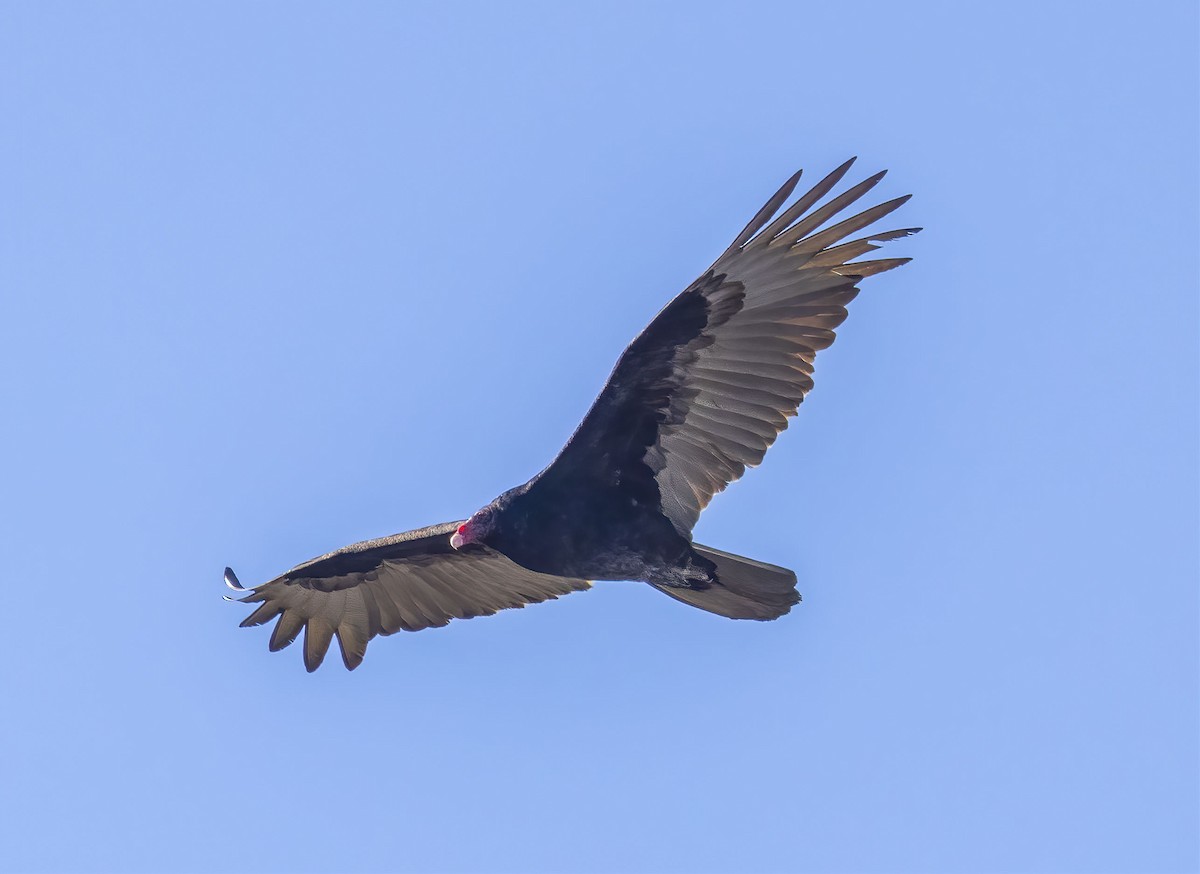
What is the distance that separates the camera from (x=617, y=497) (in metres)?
8.46

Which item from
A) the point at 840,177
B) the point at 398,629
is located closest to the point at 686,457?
the point at 840,177

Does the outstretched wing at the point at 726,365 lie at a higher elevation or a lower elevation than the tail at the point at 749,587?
higher

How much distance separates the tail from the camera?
8328 millimetres

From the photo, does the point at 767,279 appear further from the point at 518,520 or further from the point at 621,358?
the point at 518,520

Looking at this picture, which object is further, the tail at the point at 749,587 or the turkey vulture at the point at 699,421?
the tail at the point at 749,587

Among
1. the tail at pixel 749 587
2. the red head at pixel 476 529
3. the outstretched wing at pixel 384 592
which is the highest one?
the outstretched wing at pixel 384 592

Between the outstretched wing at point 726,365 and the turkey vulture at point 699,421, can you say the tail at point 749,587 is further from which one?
the outstretched wing at point 726,365

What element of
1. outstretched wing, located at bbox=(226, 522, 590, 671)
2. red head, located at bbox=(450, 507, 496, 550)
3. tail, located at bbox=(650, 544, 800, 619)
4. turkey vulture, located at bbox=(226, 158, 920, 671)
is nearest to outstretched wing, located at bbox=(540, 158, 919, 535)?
turkey vulture, located at bbox=(226, 158, 920, 671)

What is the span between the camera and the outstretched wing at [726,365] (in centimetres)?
811

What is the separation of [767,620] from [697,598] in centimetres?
40

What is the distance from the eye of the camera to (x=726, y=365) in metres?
8.33

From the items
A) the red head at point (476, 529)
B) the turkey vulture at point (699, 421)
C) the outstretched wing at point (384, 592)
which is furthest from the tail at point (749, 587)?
the outstretched wing at point (384, 592)

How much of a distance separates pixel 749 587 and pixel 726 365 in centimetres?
116

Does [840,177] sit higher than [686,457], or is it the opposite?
[840,177]
